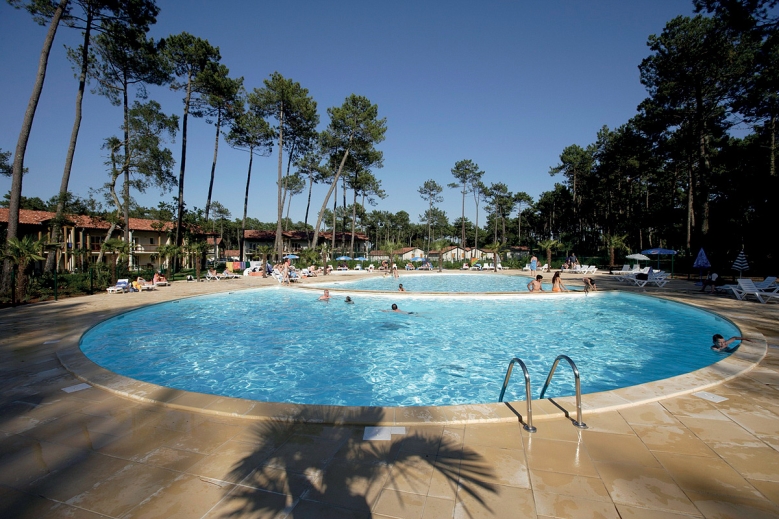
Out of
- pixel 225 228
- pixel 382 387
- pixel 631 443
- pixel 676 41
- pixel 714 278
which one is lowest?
pixel 382 387

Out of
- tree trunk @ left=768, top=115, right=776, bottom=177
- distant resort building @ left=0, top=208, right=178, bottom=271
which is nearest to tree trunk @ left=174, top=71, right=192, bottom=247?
distant resort building @ left=0, top=208, right=178, bottom=271

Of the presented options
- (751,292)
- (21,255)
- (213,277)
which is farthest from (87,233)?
(751,292)

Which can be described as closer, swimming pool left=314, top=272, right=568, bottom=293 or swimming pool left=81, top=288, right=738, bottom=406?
swimming pool left=81, top=288, right=738, bottom=406

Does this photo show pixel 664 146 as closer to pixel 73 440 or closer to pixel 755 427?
pixel 755 427

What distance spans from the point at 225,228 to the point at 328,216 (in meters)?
23.6

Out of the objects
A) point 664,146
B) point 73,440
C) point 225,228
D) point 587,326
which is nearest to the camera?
point 73,440

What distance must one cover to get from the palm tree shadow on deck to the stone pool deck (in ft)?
0.04

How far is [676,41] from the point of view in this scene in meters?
19.7

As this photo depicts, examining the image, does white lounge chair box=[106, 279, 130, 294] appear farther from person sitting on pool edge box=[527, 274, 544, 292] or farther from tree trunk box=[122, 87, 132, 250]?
person sitting on pool edge box=[527, 274, 544, 292]

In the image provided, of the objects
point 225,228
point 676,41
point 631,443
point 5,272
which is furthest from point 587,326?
point 225,228

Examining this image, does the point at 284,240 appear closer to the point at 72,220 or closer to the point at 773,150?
the point at 72,220

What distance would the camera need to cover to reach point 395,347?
7.93 meters

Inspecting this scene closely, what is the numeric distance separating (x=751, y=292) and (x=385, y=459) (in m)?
13.9

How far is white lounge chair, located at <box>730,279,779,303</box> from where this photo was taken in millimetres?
10383
